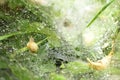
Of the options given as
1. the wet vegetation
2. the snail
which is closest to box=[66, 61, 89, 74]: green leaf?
the wet vegetation

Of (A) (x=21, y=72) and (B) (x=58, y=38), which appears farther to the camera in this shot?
(B) (x=58, y=38)

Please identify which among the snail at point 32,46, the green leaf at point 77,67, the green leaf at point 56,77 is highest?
the snail at point 32,46

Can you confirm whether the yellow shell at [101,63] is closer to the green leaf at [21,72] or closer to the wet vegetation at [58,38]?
the wet vegetation at [58,38]

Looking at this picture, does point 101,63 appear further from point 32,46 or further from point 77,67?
point 32,46

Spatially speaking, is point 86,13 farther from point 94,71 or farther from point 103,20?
point 94,71

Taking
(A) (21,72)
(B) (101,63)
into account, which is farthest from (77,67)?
(A) (21,72)

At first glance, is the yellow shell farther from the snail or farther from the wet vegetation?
the snail

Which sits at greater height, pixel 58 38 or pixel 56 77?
pixel 58 38

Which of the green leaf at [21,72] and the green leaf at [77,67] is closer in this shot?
the green leaf at [21,72]

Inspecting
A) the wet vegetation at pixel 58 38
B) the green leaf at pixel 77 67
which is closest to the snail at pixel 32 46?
the wet vegetation at pixel 58 38
